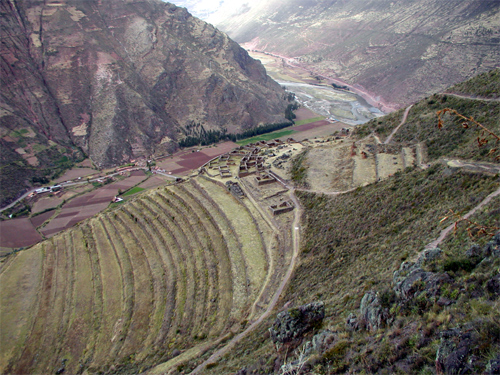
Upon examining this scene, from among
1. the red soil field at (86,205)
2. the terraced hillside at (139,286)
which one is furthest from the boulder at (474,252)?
the red soil field at (86,205)

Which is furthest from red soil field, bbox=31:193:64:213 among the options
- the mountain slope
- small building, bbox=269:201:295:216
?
the mountain slope

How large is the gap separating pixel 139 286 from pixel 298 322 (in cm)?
2267

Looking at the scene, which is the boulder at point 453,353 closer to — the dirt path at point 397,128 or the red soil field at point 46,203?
the dirt path at point 397,128

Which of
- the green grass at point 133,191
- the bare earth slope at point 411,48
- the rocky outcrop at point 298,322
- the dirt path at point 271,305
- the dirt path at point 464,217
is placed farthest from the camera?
the bare earth slope at point 411,48

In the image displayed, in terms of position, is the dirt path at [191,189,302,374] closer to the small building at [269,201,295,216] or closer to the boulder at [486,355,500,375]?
the small building at [269,201,295,216]

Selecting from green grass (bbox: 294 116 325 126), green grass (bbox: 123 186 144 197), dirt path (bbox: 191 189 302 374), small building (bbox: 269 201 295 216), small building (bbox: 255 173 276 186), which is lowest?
dirt path (bbox: 191 189 302 374)

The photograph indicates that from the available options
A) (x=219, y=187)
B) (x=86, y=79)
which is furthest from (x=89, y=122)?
(x=219, y=187)

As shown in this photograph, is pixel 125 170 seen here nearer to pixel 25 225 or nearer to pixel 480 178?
pixel 25 225

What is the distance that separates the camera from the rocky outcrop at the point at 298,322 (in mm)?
19344

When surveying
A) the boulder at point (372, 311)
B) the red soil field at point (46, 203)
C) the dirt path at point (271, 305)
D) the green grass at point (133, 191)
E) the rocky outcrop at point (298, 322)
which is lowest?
the dirt path at point (271, 305)

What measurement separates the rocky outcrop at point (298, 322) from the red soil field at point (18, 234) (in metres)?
49.1

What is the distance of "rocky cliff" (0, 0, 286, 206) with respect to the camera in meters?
84.1

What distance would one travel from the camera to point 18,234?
5469 centimetres

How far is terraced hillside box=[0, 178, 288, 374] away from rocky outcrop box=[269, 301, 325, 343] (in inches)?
332
